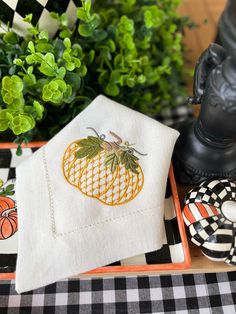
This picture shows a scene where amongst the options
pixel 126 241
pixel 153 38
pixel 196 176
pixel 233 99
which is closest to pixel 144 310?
pixel 126 241

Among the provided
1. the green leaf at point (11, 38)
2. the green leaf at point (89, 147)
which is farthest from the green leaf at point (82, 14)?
the green leaf at point (89, 147)

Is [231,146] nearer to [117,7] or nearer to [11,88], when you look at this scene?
[11,88]

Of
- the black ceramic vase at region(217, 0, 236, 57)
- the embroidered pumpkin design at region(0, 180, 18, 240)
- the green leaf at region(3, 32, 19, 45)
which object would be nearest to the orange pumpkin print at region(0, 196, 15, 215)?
the embroidered pumpkin design at region(0, 180, 18, 240)

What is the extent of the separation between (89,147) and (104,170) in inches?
2.2

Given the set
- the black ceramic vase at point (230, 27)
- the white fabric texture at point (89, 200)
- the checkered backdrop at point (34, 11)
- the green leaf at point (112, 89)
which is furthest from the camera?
the green leaf at point (112, 89)

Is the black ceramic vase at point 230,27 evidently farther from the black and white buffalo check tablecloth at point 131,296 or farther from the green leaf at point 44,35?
the black and white buffalo check tablecloth at point 131,296

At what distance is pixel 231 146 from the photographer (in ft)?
2.22

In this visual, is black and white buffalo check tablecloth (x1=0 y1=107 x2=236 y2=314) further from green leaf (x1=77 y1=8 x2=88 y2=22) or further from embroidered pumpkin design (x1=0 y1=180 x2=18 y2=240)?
green leaf (x1=77 y1=8 x2=88 y2=22)

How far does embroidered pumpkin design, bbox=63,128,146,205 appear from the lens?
0.62 m

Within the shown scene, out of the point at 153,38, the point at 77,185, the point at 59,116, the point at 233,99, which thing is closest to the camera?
the point at 233,99

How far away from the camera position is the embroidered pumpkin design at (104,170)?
616 millimetres

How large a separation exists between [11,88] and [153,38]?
19.2 inches

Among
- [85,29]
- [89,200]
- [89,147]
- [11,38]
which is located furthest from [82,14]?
[89,200]

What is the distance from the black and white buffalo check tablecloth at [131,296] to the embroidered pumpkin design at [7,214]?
0.14 m
